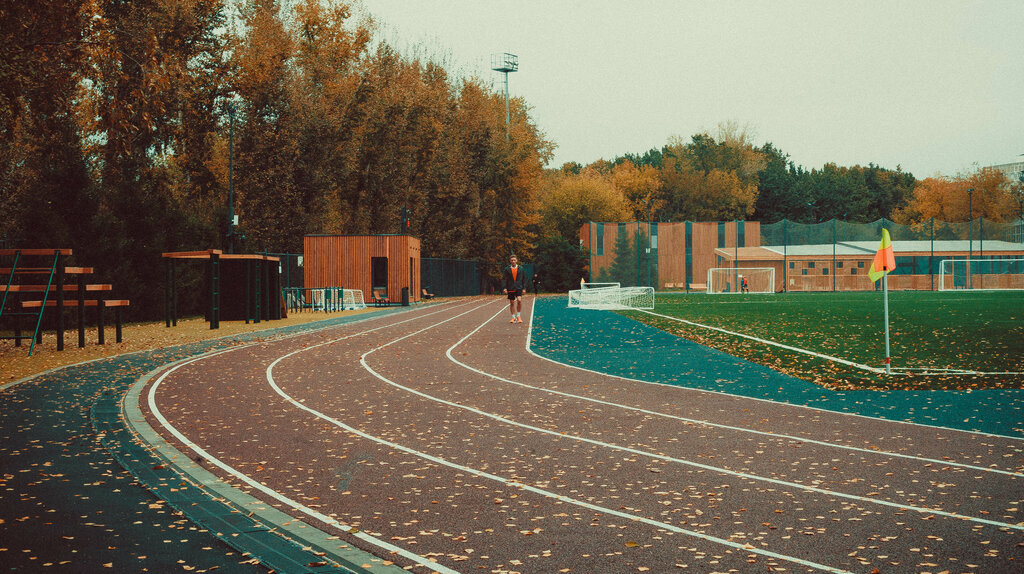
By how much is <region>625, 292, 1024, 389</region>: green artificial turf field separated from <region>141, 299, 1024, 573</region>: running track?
3.47 meters

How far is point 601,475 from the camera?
6527mm

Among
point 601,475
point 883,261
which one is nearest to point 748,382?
point 883,261

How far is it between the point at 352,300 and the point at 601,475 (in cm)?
3259

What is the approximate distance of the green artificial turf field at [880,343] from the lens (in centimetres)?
1204

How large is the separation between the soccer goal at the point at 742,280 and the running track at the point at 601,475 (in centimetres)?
4952

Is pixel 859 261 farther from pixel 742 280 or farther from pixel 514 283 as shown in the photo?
A: pixel 514 283

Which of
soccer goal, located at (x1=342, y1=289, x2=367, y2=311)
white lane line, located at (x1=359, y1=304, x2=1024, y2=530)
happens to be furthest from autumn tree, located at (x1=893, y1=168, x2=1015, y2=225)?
white lane line, located at (x1=359, y1=304, x2=1024, y2=530)

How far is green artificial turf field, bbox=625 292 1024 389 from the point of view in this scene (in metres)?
12.0

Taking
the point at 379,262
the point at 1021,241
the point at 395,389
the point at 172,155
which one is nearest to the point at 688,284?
the point at 1021,241

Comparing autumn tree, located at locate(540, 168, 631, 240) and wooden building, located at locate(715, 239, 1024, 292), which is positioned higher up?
autumn tree, located at locate(540, 168, 631, 240)

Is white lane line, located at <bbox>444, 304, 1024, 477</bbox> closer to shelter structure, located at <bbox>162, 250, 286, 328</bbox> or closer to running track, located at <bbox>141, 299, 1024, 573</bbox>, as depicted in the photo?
running track, located at <bbox>141, 299, 1024, 573</bbox>

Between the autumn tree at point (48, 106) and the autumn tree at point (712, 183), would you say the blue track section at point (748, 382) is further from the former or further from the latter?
the autumn tree at point (712, 183)

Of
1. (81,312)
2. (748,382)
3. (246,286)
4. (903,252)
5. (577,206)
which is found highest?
(577,206)

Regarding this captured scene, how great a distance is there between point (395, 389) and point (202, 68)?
34939 mm
